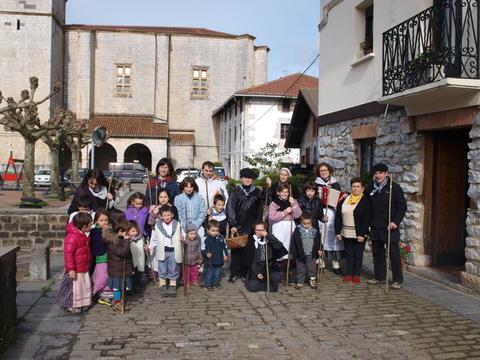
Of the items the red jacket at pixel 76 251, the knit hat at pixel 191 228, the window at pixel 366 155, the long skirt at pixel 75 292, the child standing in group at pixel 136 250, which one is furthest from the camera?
the window at pixel 366 155

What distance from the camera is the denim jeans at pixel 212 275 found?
24.9 ft

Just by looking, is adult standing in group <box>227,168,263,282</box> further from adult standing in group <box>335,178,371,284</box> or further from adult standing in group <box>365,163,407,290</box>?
adult standing in group <box>365,163,407,290</box>

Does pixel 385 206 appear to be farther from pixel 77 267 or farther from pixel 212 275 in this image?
pixel 77 267

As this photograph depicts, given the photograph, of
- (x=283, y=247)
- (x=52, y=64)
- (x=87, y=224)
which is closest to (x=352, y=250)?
(x=283, y=247)

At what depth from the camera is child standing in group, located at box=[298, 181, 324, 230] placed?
329 inches

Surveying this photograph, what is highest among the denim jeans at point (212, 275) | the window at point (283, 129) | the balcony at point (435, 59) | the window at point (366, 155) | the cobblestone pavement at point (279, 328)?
the window at point (283, 129)

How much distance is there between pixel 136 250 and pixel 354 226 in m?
3.18

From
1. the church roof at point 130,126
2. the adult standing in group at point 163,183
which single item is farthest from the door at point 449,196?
the church roof at point 130,126

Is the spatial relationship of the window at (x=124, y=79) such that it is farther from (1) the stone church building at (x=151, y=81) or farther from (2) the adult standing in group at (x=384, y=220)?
(2) the adult standing in group at (x=384, y=220)

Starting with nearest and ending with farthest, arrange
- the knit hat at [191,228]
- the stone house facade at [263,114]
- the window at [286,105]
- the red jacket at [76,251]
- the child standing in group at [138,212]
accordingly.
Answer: the red jacket at [76,251] → the knit hat at [191,228] → the child standing in group at [138,212] → the stone house facade at [263,114] → the window at [286,105]

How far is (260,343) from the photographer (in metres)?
5.29

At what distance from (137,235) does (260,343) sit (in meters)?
2.54

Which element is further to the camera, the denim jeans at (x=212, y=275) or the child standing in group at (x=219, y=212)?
the child standing in group at (x=219, y=212)

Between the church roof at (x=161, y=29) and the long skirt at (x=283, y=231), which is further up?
the church roof at (x=161, y=29)
